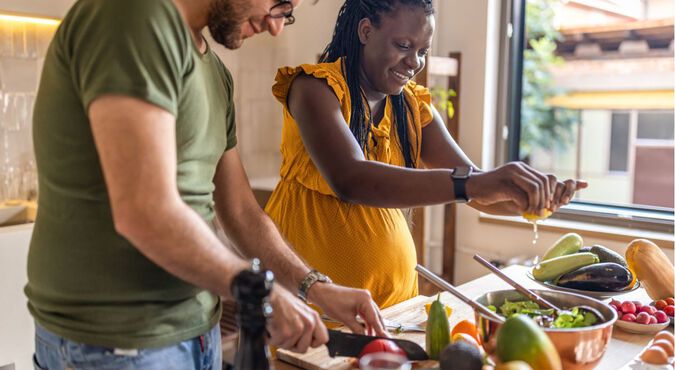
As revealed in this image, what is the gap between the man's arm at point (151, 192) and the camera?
806 millimetres

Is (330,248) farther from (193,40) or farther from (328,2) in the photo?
(328,2)

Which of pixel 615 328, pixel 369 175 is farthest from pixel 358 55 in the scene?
pixel 615 328

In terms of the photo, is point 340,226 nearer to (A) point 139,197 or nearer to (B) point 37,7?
(A) point 139,197

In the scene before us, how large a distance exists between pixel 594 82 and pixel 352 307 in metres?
3.45

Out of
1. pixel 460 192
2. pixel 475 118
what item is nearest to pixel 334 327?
pixel 460 192

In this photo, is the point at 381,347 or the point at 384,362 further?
the point at 381,347

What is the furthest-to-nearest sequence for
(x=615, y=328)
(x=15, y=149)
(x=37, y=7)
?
(x=15, y=149) < (x=37, y=7) < (x=615, y=328)

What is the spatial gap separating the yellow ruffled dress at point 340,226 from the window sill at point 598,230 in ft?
3.89

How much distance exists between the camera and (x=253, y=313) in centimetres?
78

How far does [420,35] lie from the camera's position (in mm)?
1530

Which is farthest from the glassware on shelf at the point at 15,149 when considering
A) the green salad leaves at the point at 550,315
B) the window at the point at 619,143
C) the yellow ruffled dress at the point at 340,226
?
the window at the point at 619,143

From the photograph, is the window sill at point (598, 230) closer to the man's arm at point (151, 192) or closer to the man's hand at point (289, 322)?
the man's hand at point (289, 322)

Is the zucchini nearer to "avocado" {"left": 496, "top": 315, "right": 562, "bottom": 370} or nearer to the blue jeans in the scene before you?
"avocado" {"left": 496, "top": 315, "right": 562, "bottom": 370}

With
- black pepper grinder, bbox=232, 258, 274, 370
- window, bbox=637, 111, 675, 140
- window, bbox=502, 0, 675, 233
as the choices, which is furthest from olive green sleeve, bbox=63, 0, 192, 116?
window, bbox=637, 111, 675, 140
